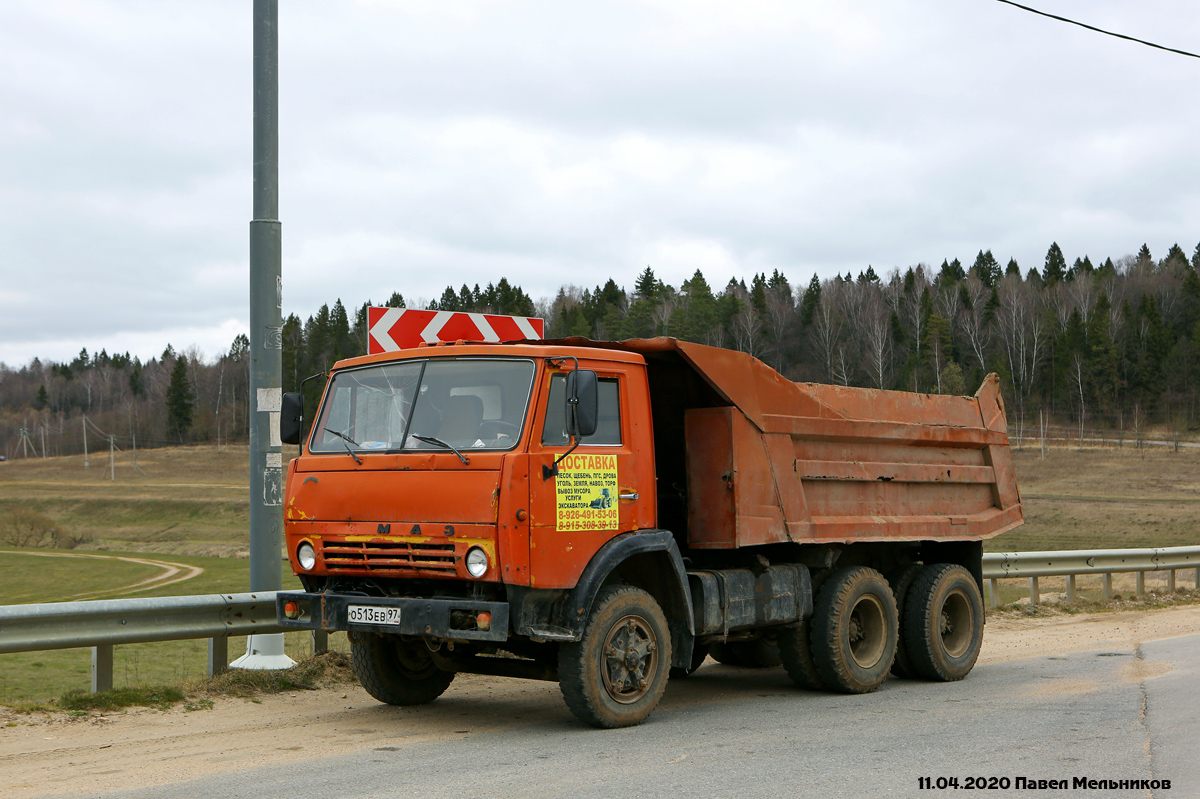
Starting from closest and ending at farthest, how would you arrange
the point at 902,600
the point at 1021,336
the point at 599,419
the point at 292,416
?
the point at 599,419 → the point at 292,416 → the point at 902,600 → the point at 1021,336

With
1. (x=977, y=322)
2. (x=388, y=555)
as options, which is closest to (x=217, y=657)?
(x=388, y=555)

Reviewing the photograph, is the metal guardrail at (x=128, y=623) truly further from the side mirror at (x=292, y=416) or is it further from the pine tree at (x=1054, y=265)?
the pine tree at (x=1054, y=265)

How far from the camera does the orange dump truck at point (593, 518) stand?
7051 mm

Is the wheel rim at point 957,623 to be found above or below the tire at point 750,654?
above

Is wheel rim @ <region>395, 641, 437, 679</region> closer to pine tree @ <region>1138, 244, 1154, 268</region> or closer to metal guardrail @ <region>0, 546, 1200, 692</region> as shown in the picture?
metal guardrail @ <region>0, 546, 1200, 692</region>

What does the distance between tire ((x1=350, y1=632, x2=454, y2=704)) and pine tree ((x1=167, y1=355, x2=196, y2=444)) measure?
134534 millimetres

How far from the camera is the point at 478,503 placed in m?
6.91

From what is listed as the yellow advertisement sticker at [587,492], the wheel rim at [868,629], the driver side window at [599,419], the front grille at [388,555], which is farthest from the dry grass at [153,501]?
the yellow advertisement sticker at [587,492]

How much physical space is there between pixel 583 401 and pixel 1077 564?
11.2 m

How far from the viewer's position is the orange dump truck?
7051mm

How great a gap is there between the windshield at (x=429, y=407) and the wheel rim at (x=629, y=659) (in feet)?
5.00

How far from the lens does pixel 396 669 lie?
8414 millimetres

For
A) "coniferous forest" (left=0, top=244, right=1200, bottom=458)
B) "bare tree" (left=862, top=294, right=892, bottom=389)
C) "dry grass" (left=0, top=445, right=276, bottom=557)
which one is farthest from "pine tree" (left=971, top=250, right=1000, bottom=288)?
"dry grass" (left=0, top=445, right=276, bottom=557)

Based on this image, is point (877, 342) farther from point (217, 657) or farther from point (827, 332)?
point (217, 657)
